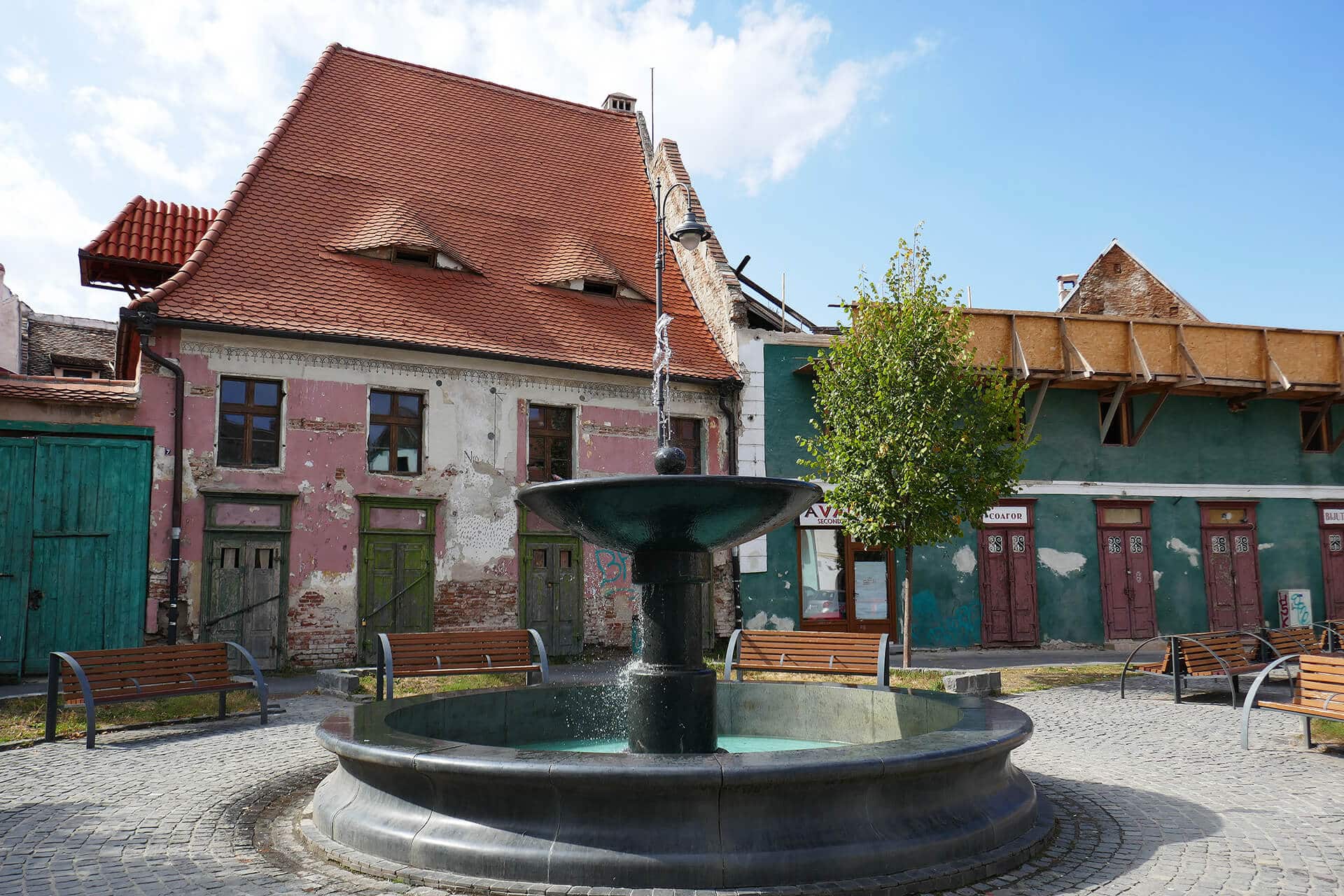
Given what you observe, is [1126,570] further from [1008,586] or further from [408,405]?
[408,405]

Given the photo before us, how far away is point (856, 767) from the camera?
4.66 meters

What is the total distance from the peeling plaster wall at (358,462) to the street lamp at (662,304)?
248cm

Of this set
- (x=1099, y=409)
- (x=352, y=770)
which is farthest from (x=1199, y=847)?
(x=1099, y=409)

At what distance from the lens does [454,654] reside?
10.8m

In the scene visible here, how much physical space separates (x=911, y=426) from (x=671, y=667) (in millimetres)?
9933

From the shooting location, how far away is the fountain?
4.50 metres

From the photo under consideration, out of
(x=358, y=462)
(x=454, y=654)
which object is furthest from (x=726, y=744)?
(x=358, y=462)

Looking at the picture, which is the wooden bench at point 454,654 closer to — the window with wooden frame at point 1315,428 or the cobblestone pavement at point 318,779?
the cobblestone pavement at point 318,779

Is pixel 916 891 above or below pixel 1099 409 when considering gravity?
below

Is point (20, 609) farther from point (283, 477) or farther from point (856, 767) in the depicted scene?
point (856, 767)

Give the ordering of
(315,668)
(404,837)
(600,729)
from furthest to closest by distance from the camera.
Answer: (315,668) < (600,729) < (404,837)

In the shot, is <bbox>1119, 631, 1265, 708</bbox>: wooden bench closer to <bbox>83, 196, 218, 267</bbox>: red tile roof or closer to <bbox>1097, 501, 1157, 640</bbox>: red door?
<bbox>1097, 501, 1157, 640</bbox>: red door

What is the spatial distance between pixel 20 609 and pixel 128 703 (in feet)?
14.2

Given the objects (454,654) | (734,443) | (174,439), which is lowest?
(454,654)
